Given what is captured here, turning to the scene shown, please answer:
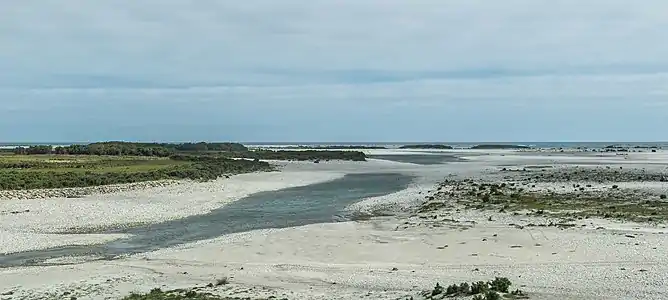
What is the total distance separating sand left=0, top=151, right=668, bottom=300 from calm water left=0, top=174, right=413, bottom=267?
2094 mm

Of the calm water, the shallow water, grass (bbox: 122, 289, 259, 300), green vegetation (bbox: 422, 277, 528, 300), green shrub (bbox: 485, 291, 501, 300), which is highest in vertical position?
green shrub (bbox: 485, 291, 501, 300)

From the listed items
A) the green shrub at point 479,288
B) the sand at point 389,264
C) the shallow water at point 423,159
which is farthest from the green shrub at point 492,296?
the shallow water at point 423,159

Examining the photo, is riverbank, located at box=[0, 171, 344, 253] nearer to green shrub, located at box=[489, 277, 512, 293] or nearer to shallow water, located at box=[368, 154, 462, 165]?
green shrub, located at box=[489, 277, 512, 293]

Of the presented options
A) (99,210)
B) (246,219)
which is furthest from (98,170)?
(246,219)

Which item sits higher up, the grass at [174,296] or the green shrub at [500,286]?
the green shrub at [500,286]

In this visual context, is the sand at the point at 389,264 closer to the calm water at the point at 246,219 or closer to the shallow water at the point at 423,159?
the calm water at the point at 246,219

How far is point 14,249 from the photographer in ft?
86.2

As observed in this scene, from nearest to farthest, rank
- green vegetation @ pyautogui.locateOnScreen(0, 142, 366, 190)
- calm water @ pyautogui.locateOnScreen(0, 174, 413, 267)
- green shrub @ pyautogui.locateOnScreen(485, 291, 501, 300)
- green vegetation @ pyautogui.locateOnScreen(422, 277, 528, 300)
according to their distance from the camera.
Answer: green shrub @ pyautogui.locateOnScreen(485, 291, 501, 300)
green vegetation @ pyautogui.locateOnScreen(422, 277, 528, 300)
calm water @ pyautogui.locateOnScreen(0, 174, 413, 267)
green vegetation @ pyautogui.locateOnScreen(0, 142, 366, 190)

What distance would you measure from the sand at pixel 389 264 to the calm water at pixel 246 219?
2094mm

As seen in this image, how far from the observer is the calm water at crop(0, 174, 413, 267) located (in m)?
25.7

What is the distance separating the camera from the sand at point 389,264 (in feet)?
54.5

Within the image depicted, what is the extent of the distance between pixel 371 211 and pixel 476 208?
6.26 meters

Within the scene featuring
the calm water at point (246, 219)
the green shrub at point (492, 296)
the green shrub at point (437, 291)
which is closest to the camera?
the green shrub at point (492, 296)

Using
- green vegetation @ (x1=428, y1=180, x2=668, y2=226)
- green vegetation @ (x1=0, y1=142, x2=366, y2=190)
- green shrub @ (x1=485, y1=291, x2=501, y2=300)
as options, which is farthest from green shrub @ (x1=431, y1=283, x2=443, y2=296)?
green vegetation @ (x1=0, y1=142, x2=366, y2=190)
